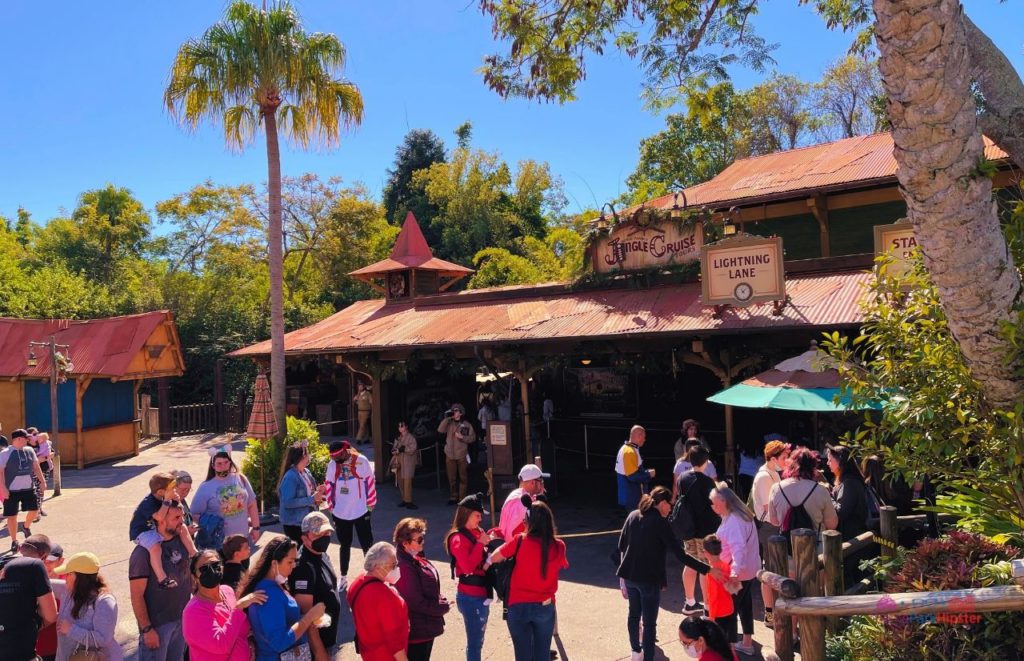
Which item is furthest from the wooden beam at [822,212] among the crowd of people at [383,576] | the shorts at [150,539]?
the shorts at [150,539]

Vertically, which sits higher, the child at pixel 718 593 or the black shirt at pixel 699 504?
the black shirt at pixel 699 504

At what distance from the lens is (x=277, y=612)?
4.38 m

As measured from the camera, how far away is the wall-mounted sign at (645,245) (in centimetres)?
1229

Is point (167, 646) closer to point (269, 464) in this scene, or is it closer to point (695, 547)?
point (695, 547)

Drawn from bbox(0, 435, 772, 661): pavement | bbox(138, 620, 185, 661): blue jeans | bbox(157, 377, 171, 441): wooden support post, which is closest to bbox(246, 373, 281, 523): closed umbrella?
bbox(0, 435, 772, 661): pavement

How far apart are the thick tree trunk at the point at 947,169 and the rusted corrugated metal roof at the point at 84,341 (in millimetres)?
17710

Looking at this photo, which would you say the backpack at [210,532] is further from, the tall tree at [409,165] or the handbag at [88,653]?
the tall tree at [409,165]

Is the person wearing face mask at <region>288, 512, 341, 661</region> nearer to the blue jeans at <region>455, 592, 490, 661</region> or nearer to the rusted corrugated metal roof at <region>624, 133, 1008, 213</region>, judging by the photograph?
the blue jeans at <region>455, 592, 490, 661</region>

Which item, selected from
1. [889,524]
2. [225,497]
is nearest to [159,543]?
[225,497]

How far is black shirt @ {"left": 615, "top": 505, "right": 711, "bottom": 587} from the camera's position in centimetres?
577

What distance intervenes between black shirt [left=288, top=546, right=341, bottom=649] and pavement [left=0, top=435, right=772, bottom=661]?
1.56 meters

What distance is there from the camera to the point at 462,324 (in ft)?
44.2

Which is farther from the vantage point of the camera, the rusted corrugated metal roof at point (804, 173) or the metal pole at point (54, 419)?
the metal pole at point (54, 419)

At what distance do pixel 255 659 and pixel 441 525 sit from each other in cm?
740
